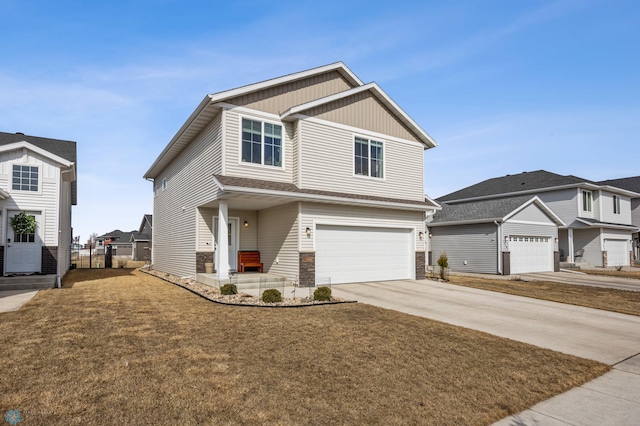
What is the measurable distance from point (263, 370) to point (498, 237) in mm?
20068

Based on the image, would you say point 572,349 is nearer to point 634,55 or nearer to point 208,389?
point 208,389

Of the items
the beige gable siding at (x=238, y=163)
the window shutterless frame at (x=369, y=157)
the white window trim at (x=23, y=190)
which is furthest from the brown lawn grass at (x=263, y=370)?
the window shutterless frame at (x=369, y=157)

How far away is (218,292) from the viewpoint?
1159 centimetres

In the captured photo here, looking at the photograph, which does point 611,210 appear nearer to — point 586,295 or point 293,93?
point 586,295

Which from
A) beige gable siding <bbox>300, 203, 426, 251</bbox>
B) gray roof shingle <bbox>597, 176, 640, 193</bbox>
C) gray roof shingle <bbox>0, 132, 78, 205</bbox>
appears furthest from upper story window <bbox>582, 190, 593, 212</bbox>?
gray roof shingle <bbox>0, 132, 78, 205</bbox>

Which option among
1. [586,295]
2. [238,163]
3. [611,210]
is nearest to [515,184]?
[611,210]

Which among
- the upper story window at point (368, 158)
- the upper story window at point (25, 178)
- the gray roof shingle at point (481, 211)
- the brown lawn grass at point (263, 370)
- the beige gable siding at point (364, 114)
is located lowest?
the brown lawn grass at point (263, 370)

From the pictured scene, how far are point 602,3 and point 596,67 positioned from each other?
3189mm

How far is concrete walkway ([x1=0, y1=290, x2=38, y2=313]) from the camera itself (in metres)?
8.73

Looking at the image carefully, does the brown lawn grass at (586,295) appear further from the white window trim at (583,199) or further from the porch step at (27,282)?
the porch step at (27,282)

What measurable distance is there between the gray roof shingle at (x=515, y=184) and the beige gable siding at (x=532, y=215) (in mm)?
6106

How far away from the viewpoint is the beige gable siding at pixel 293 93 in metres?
13.6

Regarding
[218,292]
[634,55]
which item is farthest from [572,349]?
[634,55]

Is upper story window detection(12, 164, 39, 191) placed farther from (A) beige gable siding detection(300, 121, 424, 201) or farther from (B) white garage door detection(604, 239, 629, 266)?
(B) white garage door detection(604, 239, 629, 266)
